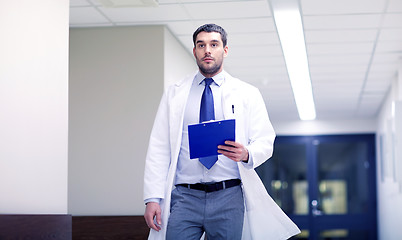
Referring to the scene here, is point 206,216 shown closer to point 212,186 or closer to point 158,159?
point 212,186

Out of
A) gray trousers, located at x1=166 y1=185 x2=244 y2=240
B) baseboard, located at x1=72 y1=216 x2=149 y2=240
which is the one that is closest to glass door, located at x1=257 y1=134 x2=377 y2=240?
baseboard, located at x1=72 y1=216 x2=149 y2=240

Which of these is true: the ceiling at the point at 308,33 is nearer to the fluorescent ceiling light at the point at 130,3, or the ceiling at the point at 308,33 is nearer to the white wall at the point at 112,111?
the white wall at the point at 112,111

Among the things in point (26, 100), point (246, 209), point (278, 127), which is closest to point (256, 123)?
point (246, 209)

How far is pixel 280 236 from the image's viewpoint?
2766 mm

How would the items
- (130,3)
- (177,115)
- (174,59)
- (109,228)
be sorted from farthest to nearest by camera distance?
(174,59)
(109,228)
(130,3)
(177,115)

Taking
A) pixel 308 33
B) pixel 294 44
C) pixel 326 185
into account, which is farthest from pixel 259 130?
pixel 326 185

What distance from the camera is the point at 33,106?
301cm

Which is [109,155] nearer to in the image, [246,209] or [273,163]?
[246,209]

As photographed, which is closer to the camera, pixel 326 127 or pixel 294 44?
pixel 294 44

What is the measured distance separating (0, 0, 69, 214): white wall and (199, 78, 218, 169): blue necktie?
0.85m

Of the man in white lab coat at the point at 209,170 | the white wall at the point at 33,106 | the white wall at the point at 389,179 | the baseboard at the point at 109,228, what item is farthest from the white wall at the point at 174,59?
the man in white lab coat at the point at 209,170

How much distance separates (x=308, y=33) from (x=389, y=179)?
13.5 ft

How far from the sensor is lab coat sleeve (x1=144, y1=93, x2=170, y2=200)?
270 cm

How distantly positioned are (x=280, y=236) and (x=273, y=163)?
1070 cm
